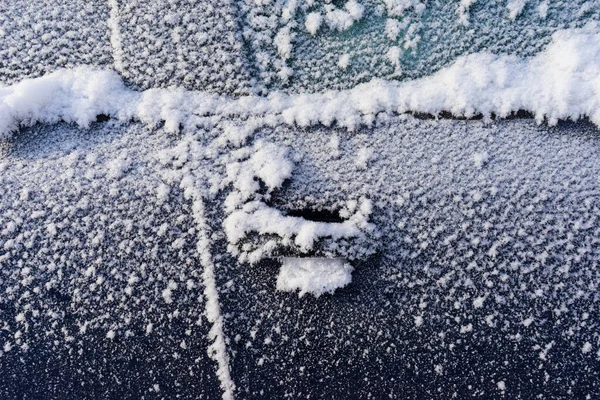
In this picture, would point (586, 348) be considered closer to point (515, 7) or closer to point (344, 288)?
point (344, 288)

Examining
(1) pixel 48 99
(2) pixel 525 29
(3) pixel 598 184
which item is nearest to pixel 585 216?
(3) pixel 598 184

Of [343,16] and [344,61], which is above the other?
[343,16]

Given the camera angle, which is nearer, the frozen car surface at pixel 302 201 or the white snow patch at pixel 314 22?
the frozen car surface at pixel 302 201

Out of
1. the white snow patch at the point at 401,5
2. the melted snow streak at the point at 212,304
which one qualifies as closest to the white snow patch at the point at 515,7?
the white snow patch at the point at 401,5

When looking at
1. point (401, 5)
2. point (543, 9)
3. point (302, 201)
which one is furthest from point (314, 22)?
point (543, 9)

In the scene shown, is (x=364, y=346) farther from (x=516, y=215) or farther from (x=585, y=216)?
(x=585, y=216)

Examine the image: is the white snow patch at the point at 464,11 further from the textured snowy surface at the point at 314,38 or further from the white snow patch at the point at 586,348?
the white snow patch at the point at 586,348

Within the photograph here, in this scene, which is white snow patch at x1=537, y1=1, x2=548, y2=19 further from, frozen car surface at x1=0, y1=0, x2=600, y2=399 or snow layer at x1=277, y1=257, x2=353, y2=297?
snow layer at x1=277, y1=257, x2=353, y2=297
